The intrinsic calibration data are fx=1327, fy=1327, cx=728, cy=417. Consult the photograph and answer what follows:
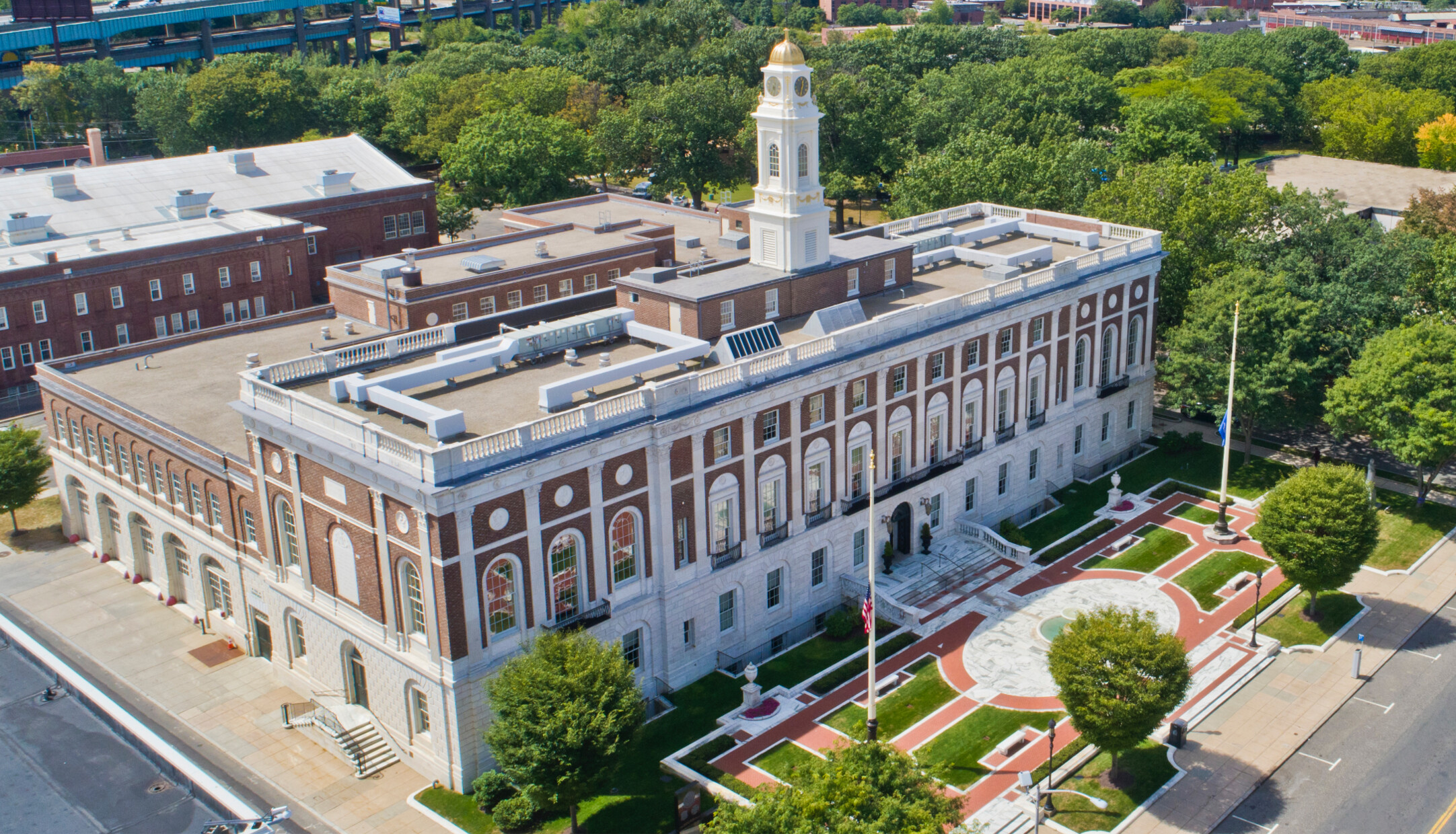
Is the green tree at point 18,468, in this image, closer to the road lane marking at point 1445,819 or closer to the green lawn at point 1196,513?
the green lawn at point 1196,513

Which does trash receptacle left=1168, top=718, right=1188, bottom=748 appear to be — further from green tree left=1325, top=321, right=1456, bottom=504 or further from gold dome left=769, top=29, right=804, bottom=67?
gold dome left=769, top=29, right=804, bottom=67

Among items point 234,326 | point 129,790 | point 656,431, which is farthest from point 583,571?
point 234,326

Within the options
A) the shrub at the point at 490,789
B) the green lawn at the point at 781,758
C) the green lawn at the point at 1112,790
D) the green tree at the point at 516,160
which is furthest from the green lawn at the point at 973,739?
the green tree at the point at 516,160

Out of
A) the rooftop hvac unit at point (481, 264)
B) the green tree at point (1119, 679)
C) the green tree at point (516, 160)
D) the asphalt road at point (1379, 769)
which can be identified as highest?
the green tree at point (516, 160)

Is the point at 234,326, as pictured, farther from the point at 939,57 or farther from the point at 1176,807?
the point at 939,57

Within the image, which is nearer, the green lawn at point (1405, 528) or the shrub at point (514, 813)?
the shrub at point (514, 813)

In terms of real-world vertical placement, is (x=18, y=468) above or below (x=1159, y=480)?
above

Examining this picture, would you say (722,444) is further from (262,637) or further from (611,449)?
(262,637)

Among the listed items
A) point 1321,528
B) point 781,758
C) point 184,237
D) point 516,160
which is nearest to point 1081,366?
point 1321,528
